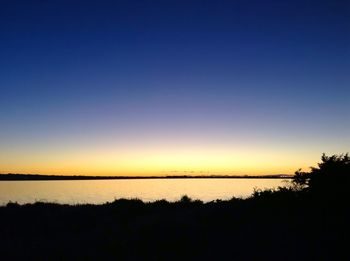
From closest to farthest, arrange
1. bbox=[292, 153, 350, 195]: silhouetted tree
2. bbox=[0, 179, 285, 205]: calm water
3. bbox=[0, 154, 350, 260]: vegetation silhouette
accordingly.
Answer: bbox=[0, 154, 350, 260]: vegetation silhouette, bbox=[292, 153, 350, 195]: silhouetted tree, bbox=[0, 179, 285, 205]: calm water

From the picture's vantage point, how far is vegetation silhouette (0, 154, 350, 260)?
536 inches

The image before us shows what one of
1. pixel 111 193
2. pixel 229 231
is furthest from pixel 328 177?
pixel 111 193

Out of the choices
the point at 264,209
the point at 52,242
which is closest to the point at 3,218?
the point at 52,242

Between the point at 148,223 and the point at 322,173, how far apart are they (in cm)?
873

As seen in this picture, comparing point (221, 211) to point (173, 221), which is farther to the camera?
point (221, 211)

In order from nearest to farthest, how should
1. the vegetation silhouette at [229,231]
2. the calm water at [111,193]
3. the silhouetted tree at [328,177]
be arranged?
the vegetation silhouette at [229,231]
the silhouetted tree at [328,177]
the calm water at [111,193]

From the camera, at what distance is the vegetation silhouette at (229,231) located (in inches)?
536

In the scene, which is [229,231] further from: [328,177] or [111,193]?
[111,193]

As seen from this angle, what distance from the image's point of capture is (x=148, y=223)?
56.0ft

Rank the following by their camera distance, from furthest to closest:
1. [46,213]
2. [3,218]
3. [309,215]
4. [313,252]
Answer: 1. [46,213]
2. [3,218]
3. [309,215]
4. [313,252]

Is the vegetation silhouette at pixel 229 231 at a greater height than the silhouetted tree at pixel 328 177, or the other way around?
the silhouetted tree at pixel 328 177

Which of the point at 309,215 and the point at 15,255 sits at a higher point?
the point at 309,215

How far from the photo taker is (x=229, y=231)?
16.2m

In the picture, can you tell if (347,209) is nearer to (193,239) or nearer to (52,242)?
(193,239)
